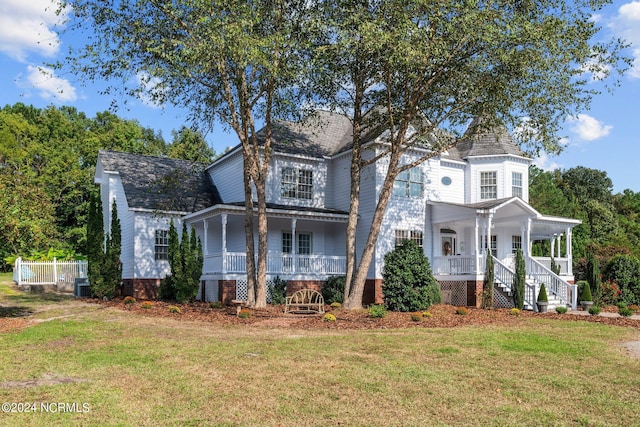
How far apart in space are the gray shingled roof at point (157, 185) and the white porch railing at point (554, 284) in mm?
15317

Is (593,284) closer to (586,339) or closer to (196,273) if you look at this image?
(586,339)

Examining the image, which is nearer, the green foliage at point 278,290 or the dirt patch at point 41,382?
the dirt patch at point 41,382

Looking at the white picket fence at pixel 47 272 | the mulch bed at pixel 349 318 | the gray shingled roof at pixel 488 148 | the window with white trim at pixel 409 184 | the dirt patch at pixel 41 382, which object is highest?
the gray shingled roof at pixel 488 148

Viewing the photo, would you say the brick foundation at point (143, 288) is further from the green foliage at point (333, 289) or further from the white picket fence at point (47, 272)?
the green foliage at point (333, 289)

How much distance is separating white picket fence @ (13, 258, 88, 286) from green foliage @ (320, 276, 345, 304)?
42.8ft

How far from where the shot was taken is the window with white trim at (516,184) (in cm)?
2752

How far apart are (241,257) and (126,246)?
6.65m

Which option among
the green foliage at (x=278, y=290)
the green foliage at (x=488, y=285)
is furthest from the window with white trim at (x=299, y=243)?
the green foliage at (x=488, y=285)

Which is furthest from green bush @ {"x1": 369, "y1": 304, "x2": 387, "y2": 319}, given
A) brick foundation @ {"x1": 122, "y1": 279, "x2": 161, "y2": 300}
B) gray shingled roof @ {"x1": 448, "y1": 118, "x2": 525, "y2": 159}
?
gray shingled roof @ {"x1": 448, "y1": 118, "x2": 525, "y2": 159}

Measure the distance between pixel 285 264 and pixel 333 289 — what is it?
2.47 meters

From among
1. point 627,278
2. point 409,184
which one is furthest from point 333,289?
point 627,278

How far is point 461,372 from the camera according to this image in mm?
9414

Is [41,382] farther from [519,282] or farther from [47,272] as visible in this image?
[47,272]

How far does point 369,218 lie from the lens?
25.0 m
